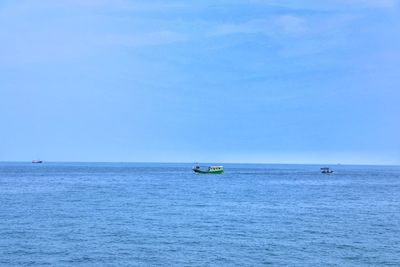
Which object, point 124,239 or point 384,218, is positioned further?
point 384,218

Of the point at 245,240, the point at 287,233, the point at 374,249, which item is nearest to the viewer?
the point at 374,249

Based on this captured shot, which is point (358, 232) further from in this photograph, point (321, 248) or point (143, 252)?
point (143, 252)

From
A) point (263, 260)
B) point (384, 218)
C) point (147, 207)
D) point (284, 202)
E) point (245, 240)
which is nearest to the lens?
point (263, 260)

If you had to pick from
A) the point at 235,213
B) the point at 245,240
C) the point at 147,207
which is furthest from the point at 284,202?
the point at 245,240

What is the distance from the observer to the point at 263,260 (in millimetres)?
36062

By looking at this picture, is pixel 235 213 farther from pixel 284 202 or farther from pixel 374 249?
pixel 374 249

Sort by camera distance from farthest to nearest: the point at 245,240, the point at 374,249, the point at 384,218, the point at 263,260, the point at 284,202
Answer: the point at 284,202 < the point at 384,218 < the point at 245,240 < the point at 374,249 < the point at 263,260

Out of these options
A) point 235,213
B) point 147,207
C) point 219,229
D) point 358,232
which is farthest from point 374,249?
point 147,207

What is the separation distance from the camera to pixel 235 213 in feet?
202

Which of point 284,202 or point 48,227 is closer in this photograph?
point 48,227

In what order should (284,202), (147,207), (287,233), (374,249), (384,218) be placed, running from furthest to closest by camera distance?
(284,202) < (147,207) < (384,218) < (287,233) < (374,249)

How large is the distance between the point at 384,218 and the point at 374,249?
19.7 m

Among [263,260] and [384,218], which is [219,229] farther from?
[384,218]

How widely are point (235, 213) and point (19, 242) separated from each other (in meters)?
28.2
